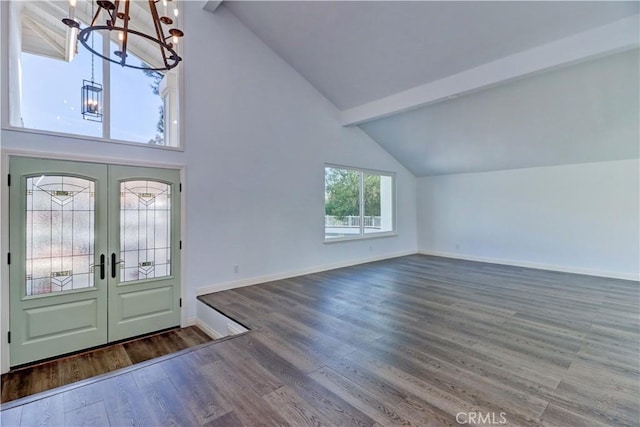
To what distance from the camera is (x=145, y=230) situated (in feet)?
12.7

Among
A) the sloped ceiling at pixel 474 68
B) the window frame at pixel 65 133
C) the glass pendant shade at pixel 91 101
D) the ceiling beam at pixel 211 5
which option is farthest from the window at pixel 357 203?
the glass pendant shade at pixel 91 101

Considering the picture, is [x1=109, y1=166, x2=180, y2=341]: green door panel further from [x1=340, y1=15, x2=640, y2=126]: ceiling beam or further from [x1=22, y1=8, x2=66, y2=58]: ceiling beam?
[x1=340, y1=15, x2=640, y2=126]: ceiling beam

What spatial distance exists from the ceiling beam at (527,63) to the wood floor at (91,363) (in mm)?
4898

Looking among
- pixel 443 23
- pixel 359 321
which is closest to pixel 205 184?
pixel 359 321

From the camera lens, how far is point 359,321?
3.38 m

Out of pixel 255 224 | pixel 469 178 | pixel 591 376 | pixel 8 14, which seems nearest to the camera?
pixel 591 376

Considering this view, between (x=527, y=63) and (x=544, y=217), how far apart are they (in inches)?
152

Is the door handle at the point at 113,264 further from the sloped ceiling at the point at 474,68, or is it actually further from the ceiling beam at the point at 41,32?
the sloped ceiling at the point at 474,68

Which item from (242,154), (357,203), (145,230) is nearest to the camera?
(145,230)

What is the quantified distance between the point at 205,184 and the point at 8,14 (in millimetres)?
2625

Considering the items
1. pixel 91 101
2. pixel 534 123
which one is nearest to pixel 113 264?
pixel 91 101

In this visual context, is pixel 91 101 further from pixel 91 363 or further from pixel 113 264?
pixel 91 363

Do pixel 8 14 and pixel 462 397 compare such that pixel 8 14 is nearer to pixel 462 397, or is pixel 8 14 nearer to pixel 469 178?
pixel 462 397

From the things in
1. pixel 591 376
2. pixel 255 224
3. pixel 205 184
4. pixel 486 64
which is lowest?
pixel 591 376
